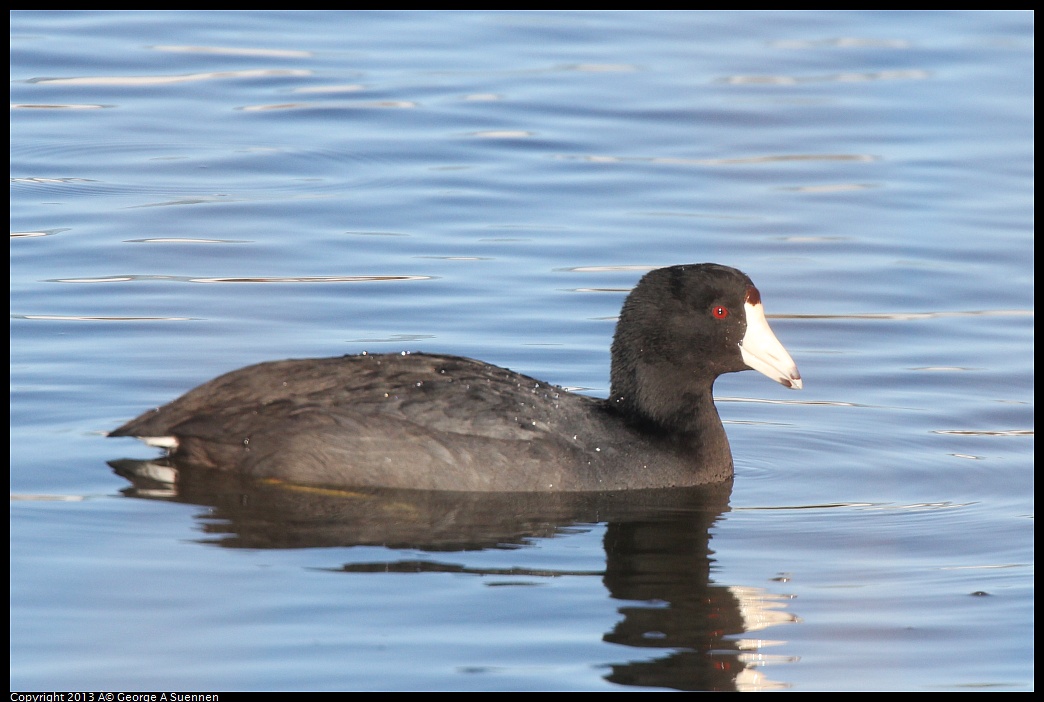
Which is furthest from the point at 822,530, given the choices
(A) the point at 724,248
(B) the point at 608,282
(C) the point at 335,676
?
(A) the point at 724,248

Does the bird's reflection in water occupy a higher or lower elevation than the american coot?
lower

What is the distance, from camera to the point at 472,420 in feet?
24.6

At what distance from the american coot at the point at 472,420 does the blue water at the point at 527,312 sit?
190 millimetres

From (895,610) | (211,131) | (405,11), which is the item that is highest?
(405,11)

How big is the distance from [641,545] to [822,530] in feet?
2.63

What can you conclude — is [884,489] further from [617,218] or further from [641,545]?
[617,218]

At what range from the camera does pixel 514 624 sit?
19.6 feet

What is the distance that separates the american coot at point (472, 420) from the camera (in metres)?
7.48

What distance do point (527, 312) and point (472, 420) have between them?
3.05 metres

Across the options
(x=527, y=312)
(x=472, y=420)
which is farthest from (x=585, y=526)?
(x=527, y=312)

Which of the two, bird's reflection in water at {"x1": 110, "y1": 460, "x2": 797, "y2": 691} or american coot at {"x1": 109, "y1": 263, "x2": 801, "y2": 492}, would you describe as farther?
american coot at {"x1": 109, "y1": 263, "x2": 801, "y2": 492}

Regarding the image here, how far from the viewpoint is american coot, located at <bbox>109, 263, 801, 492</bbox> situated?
7.48 m

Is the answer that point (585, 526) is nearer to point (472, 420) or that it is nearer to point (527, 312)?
point (472, 420)

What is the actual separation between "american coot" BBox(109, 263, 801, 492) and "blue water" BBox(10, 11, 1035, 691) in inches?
7.5
